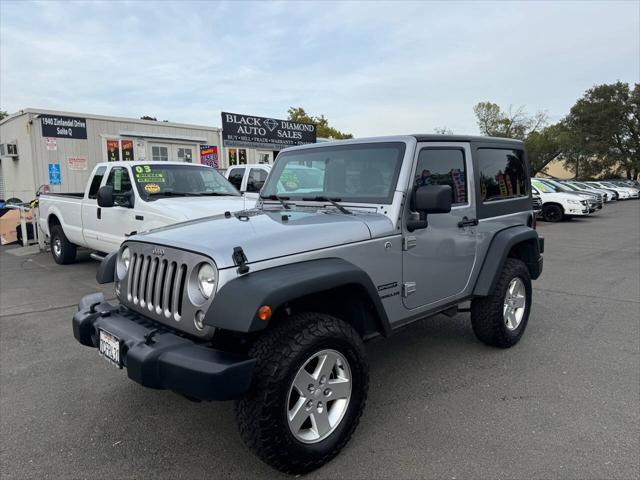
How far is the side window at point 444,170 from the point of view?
3.41 metres

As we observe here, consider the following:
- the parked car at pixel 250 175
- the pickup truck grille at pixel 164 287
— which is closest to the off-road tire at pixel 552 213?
the parked car at pixel 250 175

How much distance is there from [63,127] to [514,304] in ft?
48.8

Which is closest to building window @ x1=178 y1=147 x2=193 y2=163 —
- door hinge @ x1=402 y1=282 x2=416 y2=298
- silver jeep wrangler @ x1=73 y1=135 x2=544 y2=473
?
silver jeep wrangler @ x1=73 y1=135 x2=544 y2=473

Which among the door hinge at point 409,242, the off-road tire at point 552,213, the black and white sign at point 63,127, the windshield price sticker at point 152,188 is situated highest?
the black and white sign at point 63,127

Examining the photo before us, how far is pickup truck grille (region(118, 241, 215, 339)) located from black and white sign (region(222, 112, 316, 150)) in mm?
14774

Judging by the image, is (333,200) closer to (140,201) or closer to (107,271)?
(107,271)

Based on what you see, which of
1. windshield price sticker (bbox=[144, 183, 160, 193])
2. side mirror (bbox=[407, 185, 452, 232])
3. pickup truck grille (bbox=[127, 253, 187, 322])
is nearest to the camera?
pickup truck grille (bbox=[127, 253, 187, 322])

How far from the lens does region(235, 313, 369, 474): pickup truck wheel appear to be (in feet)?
7.57

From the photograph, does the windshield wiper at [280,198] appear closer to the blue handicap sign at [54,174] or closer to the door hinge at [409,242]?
the door hinge at [409,242]

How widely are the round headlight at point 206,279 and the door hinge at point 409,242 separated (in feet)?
4.45

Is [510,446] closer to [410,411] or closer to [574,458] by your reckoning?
[574,458]

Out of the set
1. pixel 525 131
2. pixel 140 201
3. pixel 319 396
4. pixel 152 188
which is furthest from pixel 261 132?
pixel 525 131

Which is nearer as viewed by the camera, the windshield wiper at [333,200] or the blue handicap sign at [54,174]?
the windshield wiper at [333,200]

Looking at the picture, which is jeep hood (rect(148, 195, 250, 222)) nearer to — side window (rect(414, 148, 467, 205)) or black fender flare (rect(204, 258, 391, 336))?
side window (rect(414, 148, 467, 205))
